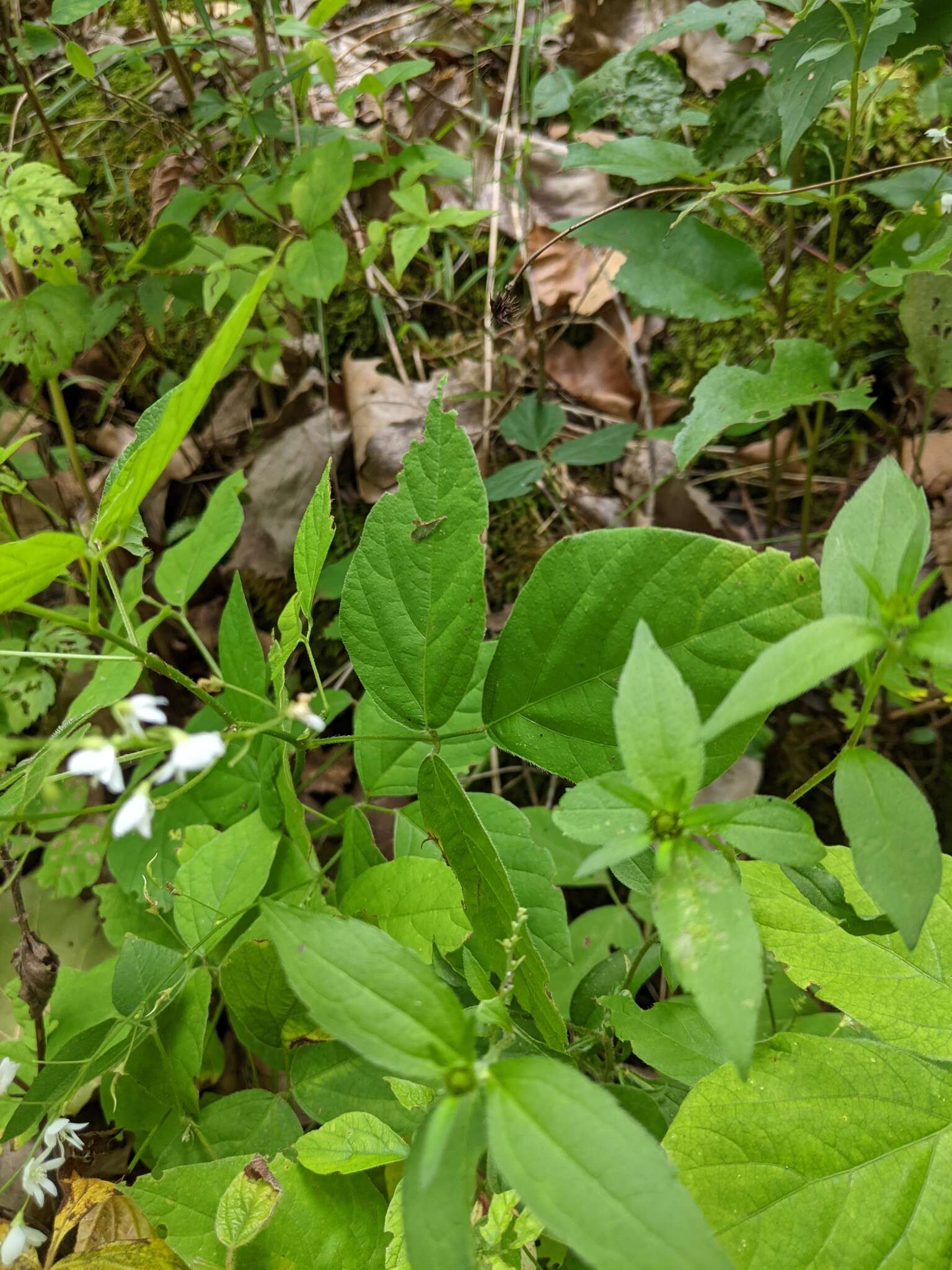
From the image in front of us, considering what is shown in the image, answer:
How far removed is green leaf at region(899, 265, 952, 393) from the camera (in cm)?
139

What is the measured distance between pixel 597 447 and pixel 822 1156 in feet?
4.88

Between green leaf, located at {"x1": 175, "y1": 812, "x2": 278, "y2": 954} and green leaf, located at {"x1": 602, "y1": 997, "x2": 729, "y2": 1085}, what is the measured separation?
1.73 feet

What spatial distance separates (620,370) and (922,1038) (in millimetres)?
1813

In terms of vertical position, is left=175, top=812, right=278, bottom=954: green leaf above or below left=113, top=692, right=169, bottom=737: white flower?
below

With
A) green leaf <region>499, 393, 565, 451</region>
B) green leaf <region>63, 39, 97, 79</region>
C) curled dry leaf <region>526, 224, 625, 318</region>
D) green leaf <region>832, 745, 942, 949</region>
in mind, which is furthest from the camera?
curled dry leaf <region>526, 224, 625, 318</region>

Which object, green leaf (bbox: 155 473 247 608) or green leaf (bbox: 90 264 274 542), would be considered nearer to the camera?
green leaf (bbox: 90 264 274 542)

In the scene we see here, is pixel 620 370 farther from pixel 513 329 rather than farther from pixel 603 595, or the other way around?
pixel 603 595

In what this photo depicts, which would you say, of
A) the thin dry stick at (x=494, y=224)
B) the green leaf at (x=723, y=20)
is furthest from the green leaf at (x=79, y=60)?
the green leaf at (x=723, y=20)

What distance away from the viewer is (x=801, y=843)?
65 centimetres

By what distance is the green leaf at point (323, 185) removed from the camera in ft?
6.16

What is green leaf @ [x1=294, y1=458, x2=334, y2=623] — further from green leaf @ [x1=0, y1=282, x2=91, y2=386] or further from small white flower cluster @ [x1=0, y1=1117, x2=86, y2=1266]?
green leaf @ [x1=0, y1=282, x2=91, y2=386]

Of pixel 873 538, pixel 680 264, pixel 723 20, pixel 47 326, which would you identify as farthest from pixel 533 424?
pixel 873 538

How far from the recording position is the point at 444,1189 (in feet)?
1.95

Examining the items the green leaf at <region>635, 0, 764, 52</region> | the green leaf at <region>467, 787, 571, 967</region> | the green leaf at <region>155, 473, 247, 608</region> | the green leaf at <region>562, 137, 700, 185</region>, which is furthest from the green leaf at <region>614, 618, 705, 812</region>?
the green leaf at <region>635, 0, 764, 52</region>
